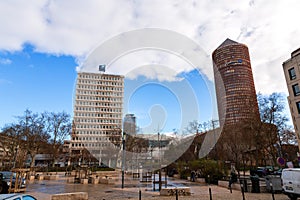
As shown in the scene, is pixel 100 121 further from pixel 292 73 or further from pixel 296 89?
pixel 296 89

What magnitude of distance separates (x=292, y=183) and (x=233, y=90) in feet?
101

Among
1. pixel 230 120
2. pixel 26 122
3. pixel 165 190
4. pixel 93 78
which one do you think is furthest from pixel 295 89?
pixel 93 78

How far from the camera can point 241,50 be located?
60062mm

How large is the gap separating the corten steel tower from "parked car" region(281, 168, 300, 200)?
11.5m

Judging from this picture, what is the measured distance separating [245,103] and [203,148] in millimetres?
12727

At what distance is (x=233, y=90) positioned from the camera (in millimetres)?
38969

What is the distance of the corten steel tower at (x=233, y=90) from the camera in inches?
906

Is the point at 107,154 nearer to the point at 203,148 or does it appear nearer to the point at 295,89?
the point at 203,148

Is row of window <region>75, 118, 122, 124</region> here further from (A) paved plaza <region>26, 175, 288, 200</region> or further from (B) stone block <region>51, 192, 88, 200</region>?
(B) stone block <region>51, 192, 88, 200</region>

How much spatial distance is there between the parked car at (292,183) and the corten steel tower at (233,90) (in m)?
11.5

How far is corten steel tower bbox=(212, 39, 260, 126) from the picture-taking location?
23016 millimetres

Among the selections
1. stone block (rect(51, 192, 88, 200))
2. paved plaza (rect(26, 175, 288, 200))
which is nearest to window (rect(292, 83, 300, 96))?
paved plaza (rect(26, 175, 288, 200))

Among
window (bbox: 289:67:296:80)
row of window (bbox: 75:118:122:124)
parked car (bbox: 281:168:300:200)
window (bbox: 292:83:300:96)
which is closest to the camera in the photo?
parked car (bbox: 281:168:300:200)

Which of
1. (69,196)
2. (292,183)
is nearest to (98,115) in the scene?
(69,196)
